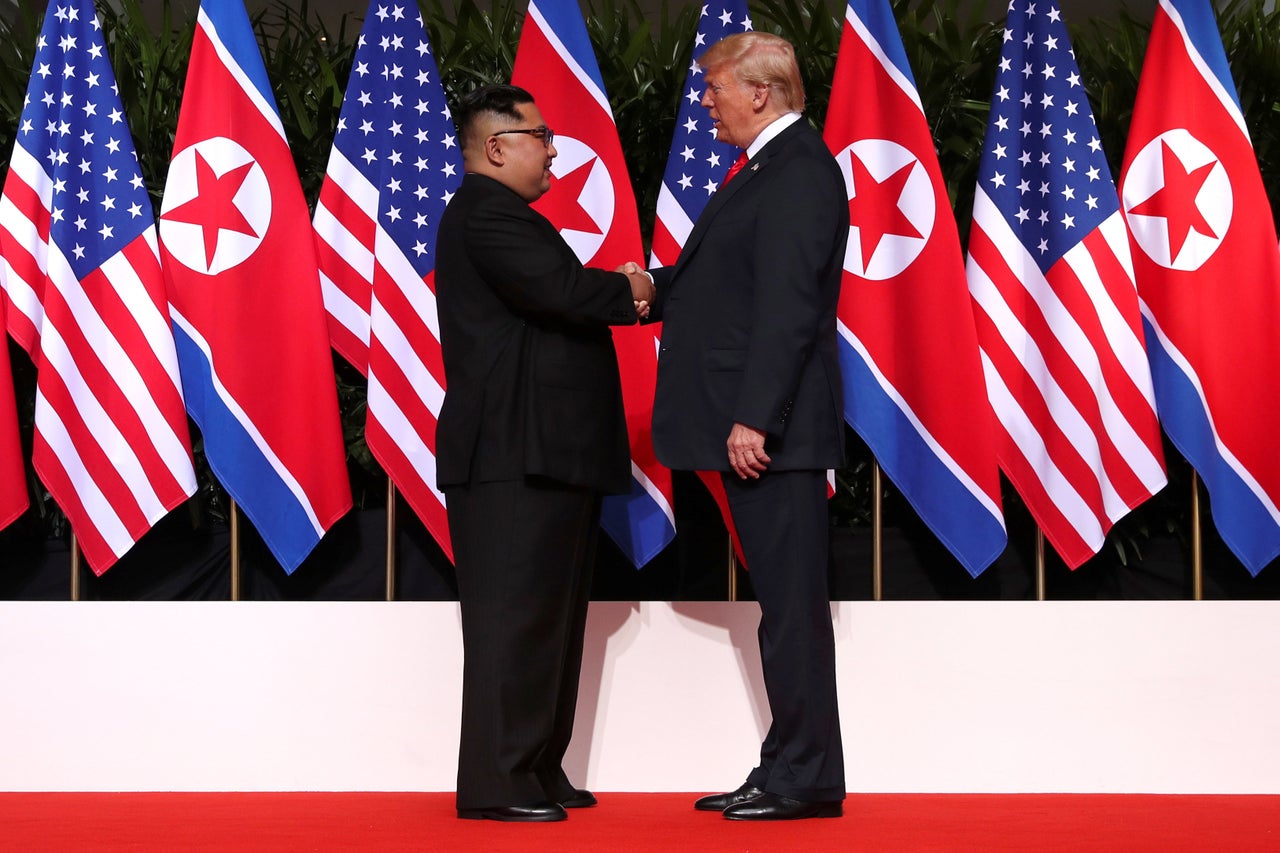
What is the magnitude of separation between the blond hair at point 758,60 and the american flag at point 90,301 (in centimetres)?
153

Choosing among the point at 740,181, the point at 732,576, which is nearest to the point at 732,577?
the point at 732,576

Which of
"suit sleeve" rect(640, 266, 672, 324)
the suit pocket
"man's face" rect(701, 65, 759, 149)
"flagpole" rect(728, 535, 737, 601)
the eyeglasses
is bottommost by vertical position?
"flagpole" rect(728, 535, 737, 601)

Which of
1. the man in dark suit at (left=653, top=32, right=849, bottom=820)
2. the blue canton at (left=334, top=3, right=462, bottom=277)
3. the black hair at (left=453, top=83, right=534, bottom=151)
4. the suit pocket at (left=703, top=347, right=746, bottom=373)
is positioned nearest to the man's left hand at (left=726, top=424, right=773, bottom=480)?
the man in dark suit at (left=653, top=32, right=849, bottom=820)

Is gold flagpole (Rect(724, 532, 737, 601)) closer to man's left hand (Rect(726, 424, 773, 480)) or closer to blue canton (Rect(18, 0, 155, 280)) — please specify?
man's left hand (Rect(726, 424, 773, 480))

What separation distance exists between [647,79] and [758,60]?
1.11 metres

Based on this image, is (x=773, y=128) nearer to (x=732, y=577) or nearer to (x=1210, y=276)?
(x=732, y=577)

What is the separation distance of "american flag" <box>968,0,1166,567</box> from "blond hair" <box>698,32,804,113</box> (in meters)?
0.92

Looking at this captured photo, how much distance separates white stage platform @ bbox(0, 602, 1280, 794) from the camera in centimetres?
310

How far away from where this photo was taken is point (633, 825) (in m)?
2.51

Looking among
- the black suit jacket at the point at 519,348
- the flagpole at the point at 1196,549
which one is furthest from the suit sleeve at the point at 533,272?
the flagpole at the point at 1196,549

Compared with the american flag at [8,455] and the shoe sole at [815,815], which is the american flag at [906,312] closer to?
the shoe sole at [815,815]

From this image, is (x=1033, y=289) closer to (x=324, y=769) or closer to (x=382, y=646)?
(x=382, y=646)

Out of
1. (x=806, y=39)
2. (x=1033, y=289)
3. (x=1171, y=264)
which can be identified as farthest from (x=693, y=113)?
(x=1171, y=264)

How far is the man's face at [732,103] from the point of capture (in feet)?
8.72
